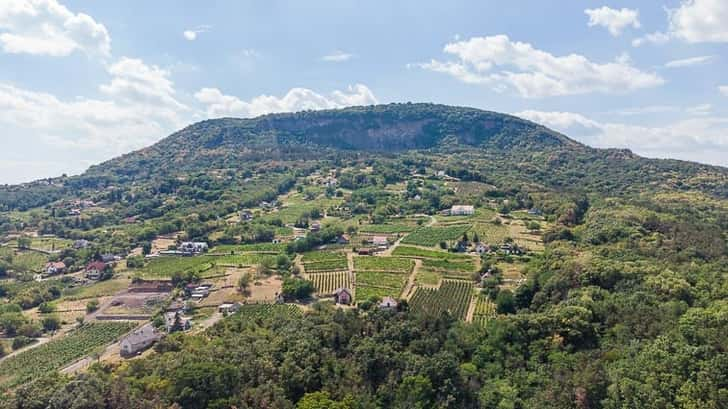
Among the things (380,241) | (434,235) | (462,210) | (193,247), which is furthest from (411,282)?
(193,247)

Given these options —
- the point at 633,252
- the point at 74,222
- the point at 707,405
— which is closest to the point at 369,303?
the point at 707,405

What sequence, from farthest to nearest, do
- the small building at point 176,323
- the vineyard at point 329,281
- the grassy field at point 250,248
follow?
the grassy field at point 250,248 → the vineyard at point 329,281 → the small building at point 176,323

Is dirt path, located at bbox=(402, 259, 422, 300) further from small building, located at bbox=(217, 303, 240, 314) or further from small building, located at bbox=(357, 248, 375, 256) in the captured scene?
small building, located at bbox=(217, 303, 240, 314)

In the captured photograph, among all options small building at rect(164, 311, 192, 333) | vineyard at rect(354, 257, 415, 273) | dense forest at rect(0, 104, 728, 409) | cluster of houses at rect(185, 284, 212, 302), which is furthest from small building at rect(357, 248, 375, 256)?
small building at rect(164, 311, 192, 333)

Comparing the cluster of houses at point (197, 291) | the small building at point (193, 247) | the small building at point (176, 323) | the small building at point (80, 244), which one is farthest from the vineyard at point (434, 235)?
the small building at point (80, 244)

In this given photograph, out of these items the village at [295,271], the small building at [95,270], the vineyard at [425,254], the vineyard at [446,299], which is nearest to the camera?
the vineyard at [446,299]

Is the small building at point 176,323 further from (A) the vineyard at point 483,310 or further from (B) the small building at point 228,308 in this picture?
(A) the vineyard at point 483,310
